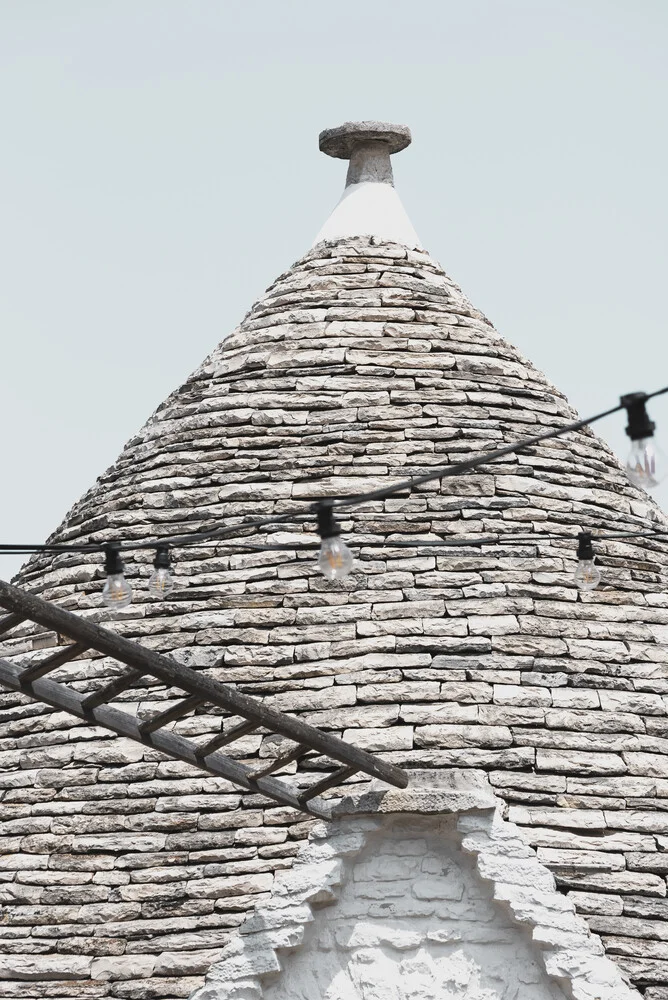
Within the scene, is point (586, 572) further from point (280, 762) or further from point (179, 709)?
point (179, 709)

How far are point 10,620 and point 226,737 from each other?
1375mm

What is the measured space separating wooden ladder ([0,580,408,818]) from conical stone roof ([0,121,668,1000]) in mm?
404

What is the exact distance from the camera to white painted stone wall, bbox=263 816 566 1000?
8.35 meters

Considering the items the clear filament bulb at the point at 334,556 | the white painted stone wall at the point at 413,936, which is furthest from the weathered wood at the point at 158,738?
the clear filament bulb at the point at 334,556

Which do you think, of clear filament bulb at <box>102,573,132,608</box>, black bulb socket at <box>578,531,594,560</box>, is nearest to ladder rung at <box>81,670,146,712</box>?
clear filament bulb at <box>102,573,132,608</box>

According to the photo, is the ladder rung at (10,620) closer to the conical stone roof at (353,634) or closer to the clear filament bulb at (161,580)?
the conical stone roof at (353,634)

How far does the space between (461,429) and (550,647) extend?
5.09 ft

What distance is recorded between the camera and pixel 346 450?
33.1 ft

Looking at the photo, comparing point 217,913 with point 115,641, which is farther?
point 217,913

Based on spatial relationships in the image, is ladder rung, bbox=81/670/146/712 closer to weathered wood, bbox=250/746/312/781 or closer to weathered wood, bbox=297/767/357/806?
weathered wood, bbox=250/746/312/781

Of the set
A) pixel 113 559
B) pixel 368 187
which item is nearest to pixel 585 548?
pixel 113 559

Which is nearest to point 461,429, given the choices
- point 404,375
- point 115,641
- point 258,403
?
point 404,375

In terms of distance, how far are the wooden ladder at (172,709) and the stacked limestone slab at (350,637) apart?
403 millimetres

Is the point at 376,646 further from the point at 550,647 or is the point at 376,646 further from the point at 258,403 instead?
the point at 258,403
